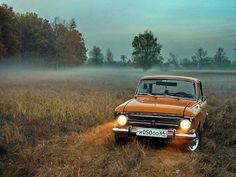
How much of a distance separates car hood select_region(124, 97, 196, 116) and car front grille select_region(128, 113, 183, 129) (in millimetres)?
89

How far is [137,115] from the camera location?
7.57m

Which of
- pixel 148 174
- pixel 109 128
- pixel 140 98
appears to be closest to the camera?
pixel 148 174

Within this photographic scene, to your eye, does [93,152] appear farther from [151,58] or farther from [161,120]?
[151,58]

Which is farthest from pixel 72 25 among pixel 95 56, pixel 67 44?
pixel 95 56

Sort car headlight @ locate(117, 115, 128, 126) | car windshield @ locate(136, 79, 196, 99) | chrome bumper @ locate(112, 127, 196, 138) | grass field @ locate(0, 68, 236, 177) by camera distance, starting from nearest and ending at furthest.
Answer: grass field @ locate(0, 68, 236, 177), chrome bumper @ locate(112, 127, 196, 138), car headlight @ locate(117, 115, 128, 126), car windshield @ locate(136, 79, 196, 99)

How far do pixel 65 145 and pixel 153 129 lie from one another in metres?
2.10

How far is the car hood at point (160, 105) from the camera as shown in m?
7.43

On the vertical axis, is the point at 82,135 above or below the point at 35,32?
below

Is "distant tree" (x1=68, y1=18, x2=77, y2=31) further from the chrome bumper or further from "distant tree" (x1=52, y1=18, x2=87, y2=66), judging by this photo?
the chrome bumper

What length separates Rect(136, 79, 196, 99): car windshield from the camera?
896 cm

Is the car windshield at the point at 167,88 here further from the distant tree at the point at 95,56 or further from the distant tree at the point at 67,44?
the distant tree at the point at 95,56

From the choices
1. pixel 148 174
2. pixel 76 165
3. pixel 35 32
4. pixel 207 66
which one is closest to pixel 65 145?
pixel 76 165

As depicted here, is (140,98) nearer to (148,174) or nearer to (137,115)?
(137,115)

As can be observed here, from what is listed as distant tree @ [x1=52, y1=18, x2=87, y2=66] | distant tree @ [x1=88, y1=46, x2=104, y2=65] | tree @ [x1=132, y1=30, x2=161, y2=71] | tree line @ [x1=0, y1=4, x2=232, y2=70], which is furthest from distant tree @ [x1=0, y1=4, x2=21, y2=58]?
distant tree @ [x1=88, y1=46, x2=104, y2=65]
